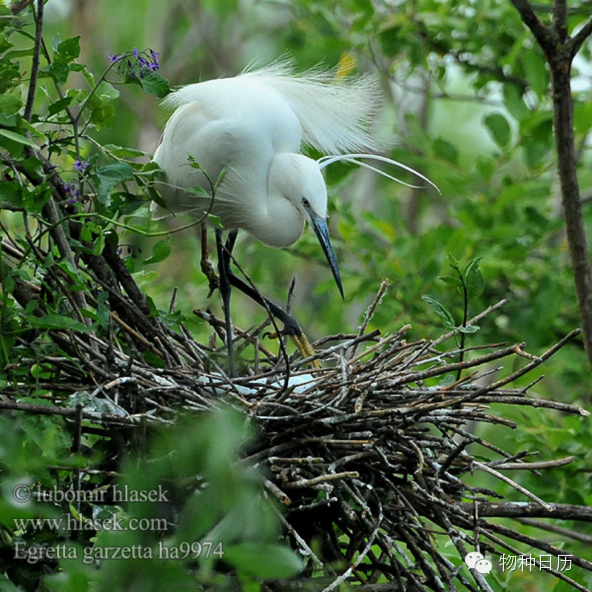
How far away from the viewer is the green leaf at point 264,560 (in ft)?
2.05

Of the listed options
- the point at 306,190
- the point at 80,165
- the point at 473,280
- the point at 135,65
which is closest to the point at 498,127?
the point at 306,190

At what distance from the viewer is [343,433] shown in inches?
66.0

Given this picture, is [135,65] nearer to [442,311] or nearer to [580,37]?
[442,311]

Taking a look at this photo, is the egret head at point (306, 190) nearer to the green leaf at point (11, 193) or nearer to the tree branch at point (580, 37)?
the tree branch at point (580, 37)

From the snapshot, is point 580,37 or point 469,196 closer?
point 580,37

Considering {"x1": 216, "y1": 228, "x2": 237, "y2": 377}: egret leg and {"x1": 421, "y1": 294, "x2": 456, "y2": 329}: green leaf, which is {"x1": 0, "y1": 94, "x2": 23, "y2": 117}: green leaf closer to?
{"x1": 421, "y1": 294, "x2": 456, "y2": 329}: green leaf

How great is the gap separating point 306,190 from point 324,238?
16cm

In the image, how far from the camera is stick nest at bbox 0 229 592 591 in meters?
1.52

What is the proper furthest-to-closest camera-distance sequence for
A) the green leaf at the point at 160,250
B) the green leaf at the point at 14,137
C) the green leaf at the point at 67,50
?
the green leaf at the point at 160,250, the green leaf at the point at 67,50, the green leaf at the point at 14,137

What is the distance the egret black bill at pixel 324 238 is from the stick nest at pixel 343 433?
0.47 meters

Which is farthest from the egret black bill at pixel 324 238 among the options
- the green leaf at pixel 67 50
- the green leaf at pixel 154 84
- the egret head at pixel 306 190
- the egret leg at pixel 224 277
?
the green leaf at pixel 67 50

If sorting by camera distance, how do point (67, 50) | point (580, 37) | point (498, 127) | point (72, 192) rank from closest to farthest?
point (67, 50) → point (72, 192) → point (580, 37) → point (498, 127)

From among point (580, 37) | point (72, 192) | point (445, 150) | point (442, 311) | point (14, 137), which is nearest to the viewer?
point (14, 137)

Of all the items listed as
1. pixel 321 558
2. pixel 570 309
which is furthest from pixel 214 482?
pixel 570 309
